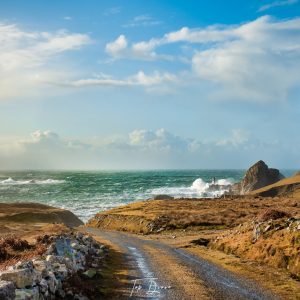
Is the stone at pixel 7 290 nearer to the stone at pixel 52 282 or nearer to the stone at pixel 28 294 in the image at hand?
the stone at pixel 28 294

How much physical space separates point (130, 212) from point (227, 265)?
173 feet

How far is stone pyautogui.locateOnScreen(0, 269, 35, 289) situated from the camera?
17469mm

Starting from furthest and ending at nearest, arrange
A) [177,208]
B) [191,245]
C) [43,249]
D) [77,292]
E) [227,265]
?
1. [177,208]
2. [191,245]
3. [227,265]
4. [43,249]
5. [77,292]

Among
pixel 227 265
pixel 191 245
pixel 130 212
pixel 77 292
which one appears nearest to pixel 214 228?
pixel 191 245

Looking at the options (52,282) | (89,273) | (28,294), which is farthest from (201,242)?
(28,294)

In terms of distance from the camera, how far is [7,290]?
1572cm

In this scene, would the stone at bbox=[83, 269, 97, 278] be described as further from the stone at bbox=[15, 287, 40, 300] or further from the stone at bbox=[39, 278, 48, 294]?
the stone at bbox=[15, 287, 40, 300]

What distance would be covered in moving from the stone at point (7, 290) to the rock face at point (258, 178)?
5597 inches

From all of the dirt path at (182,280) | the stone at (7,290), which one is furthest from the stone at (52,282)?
the dirt path at (182,280)

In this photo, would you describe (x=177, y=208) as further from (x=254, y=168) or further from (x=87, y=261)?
(x=254, y=168)

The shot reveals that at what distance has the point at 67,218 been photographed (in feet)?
287

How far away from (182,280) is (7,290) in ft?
47.8

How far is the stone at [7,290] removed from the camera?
1545 centimetres

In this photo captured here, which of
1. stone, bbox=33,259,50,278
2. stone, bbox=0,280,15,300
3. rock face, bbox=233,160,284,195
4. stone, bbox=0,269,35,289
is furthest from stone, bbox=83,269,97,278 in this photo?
rock face, bbox=233,160,284,195
